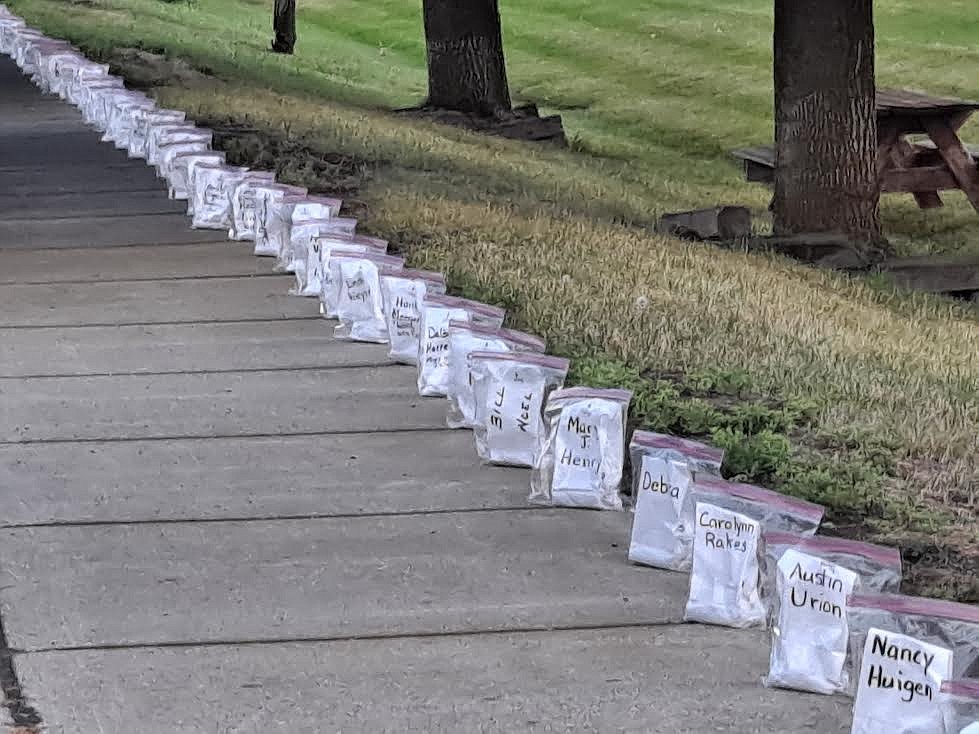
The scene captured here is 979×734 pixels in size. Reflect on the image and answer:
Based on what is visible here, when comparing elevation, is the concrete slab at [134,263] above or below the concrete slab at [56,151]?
below

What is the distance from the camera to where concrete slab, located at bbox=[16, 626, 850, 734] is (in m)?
3.74

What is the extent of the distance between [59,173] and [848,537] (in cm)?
873

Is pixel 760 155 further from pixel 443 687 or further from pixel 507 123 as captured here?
pixel 443 687

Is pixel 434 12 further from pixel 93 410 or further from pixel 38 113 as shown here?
pixel 93 410

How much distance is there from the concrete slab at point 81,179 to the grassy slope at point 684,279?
2.59 ft

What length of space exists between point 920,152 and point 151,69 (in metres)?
7.42

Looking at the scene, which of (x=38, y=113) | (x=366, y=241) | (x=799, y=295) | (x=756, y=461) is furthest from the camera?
(x=38, y=113)

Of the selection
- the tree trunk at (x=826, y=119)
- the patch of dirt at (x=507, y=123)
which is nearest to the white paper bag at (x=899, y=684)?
the tree trunk at (x=826, y=119)

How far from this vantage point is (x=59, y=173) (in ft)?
40.3

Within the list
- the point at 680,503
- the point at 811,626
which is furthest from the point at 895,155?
the point at 811,626

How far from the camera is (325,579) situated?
4.60 meters

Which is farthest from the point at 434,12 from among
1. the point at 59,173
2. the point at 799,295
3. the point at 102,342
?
the point at 102,342

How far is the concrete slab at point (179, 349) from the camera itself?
6.93 m

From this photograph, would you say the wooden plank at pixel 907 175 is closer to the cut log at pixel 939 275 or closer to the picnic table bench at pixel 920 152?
the picnic table bench at pixel 920 152
